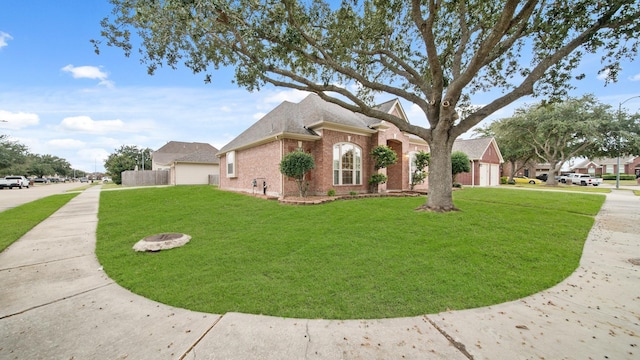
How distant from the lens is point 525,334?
8.45ft

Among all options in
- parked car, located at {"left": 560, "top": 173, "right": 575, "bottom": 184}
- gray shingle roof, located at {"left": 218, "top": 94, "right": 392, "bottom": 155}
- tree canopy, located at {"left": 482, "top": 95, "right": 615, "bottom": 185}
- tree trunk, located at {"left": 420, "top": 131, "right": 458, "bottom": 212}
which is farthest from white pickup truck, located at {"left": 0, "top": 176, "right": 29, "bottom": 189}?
parked car, located at {"left": 560, "top": 173, "right": 575, "bottom": 184}

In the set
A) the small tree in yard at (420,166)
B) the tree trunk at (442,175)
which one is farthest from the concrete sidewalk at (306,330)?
the small tree in yard at (420,166)

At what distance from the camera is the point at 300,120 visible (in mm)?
13680

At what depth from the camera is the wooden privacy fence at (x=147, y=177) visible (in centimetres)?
3009

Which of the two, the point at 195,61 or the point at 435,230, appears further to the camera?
the point at 195,61

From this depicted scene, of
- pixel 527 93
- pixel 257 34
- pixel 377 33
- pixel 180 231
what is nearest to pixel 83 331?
pixel 180 231

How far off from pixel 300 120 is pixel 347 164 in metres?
3.64

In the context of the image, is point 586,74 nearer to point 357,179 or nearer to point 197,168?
point 357,179

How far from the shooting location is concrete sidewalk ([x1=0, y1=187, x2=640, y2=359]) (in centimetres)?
232

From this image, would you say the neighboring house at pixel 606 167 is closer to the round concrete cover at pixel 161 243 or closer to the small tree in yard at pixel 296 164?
the small tree in yard at pixel 296 164

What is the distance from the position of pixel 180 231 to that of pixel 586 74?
15252mm

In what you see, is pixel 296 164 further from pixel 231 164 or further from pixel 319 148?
pixel 231 164

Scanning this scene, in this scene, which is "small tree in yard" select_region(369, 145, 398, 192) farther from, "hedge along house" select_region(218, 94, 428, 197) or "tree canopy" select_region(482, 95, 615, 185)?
"tree canopy" select_region(482, 95, 615, 185)

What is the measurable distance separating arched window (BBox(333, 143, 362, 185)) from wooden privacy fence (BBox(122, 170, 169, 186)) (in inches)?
1045
